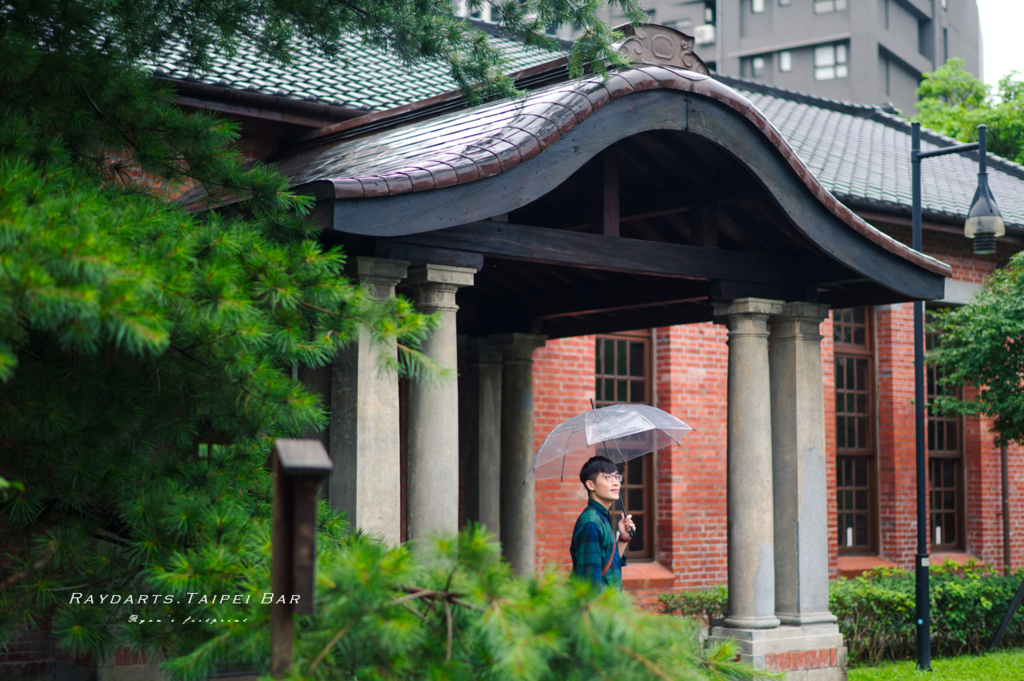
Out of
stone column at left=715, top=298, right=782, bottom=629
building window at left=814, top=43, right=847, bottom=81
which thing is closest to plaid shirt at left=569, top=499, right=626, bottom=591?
stone column at left=715, top=298, right=782, bottom=629

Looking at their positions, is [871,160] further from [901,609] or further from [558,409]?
[901,609]

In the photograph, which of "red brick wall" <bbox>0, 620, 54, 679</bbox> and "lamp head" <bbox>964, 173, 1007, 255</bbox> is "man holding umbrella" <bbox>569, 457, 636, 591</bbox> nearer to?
"red brick wall" <bbox>0, 620, 54, 679</bbox>

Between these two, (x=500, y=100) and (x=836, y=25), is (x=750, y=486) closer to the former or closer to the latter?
(x=500, y=100)

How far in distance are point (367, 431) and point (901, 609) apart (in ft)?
→ 24.1

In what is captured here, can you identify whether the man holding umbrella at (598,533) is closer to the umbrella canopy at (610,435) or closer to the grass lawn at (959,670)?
the umbrella canopy at (610,435)

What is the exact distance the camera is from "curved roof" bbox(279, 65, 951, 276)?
19.2 feet

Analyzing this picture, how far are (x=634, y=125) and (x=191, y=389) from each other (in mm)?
3423

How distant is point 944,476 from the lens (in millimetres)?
15727

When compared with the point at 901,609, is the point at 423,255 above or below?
above

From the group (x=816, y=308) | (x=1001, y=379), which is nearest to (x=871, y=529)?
(x=1001, y=379)

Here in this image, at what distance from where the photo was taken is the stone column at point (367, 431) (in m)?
6.13

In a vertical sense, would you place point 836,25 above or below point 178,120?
above

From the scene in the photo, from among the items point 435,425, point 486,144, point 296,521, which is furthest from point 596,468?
point 296,521

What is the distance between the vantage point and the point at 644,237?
8.89m
